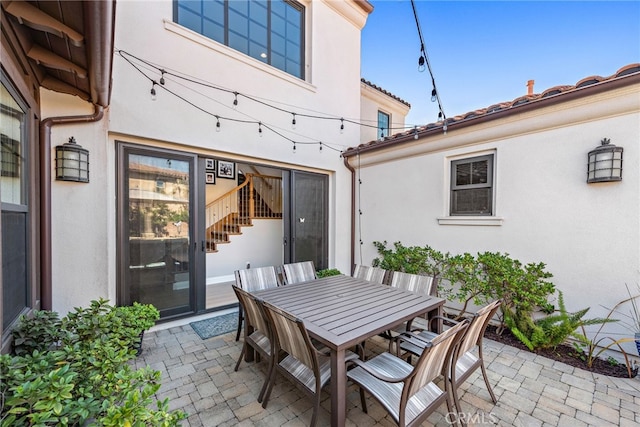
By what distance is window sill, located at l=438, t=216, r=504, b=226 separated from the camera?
4021mm

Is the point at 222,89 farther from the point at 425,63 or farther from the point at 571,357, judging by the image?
the point at 571,357

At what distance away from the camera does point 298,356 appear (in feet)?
6.89

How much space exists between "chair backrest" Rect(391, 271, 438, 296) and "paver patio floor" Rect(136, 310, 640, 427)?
94 cm

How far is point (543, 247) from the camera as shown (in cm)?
360

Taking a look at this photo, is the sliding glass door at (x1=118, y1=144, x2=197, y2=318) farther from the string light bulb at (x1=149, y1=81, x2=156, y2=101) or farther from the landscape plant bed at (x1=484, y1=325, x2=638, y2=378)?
the landscape plant bed at (x1=484, y1=325, x2=638, y2=378)

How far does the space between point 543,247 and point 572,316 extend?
890mm

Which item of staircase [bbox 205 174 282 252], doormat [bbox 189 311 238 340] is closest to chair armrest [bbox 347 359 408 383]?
doormat [bbox 189 311 238 340]

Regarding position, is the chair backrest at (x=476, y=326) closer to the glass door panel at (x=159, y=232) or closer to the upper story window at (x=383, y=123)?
the glass door panel at (x=159, y=232)

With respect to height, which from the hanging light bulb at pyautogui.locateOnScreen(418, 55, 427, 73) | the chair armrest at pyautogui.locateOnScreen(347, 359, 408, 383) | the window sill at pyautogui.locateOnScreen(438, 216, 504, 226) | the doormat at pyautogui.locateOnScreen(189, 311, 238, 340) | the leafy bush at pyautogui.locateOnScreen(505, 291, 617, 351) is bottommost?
the doormat at pyautogui.locateOnScreen(189, 311, 238, 340)

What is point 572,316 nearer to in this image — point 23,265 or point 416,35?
point 416,35

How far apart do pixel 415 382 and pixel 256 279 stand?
239 cm

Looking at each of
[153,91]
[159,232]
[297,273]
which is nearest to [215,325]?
[297,273]

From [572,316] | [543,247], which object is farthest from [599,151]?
[572,316]

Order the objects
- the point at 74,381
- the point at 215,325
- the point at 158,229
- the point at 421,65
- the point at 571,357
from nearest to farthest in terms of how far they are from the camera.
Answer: the point at 74,381, the point at 571,357, the point at 158,229, the point at 215,325, the point at 421,65
